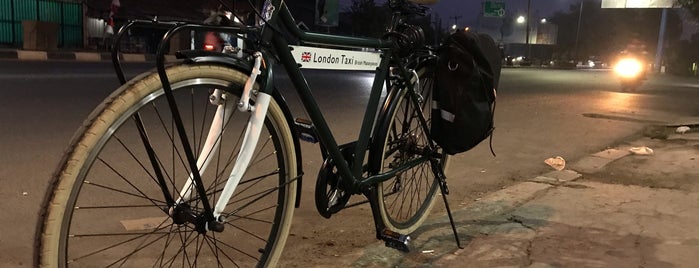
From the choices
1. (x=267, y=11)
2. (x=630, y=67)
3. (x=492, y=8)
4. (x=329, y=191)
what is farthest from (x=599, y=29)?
(x=267, y=11)

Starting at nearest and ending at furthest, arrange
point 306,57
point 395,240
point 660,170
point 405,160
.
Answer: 1. point 306,57
2. point 395,240
3. point 405,160
4. point 660,170

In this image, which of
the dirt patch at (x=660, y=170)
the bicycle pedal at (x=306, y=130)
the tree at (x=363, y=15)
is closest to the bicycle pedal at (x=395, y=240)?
the bicycle pedal at (x=306, y=130)

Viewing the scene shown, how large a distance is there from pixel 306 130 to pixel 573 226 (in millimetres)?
2137

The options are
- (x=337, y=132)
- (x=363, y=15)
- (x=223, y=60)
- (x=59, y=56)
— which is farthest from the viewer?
(x=363, y=15)

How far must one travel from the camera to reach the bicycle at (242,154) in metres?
1.88

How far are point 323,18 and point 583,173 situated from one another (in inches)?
145

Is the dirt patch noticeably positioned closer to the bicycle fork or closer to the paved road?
the paved road

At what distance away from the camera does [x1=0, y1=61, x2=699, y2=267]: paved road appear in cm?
378

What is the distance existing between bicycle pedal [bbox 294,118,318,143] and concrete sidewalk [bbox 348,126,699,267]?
2.81ft

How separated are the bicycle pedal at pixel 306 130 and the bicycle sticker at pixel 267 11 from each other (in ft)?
1.68

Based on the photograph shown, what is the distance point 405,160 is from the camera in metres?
3.49

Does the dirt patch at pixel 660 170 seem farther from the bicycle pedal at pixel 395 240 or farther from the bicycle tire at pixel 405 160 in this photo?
the bicycle pedal at pixel 395 240

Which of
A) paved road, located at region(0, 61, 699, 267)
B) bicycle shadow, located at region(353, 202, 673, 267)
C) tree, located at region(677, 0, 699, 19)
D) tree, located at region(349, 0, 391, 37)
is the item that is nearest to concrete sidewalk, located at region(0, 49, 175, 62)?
paved road, located at region(0, 61, 699, 267)

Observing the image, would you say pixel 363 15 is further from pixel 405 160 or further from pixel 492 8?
pixel 405 160
